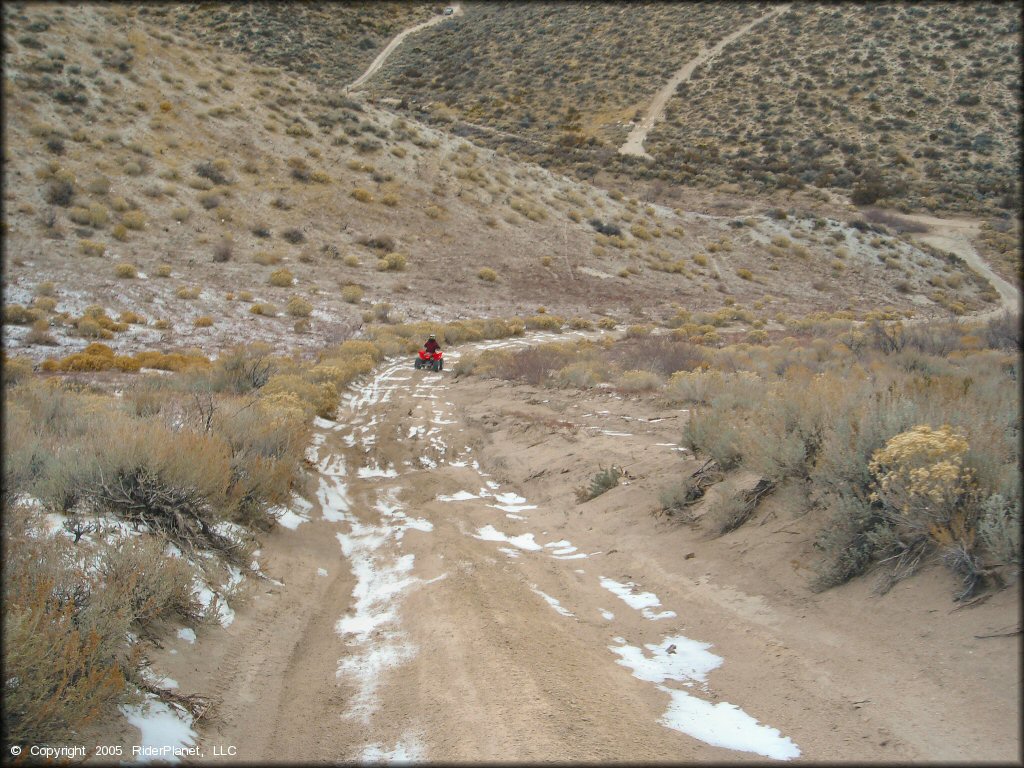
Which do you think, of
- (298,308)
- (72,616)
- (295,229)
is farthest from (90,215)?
(72,616)

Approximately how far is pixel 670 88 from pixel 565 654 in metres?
68.8

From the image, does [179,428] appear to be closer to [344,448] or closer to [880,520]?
[344,448]

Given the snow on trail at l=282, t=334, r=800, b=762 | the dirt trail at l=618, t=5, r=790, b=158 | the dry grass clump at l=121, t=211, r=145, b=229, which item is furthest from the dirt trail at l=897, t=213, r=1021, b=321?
the dry grass clump at l=121, t=211, r=145, b=229

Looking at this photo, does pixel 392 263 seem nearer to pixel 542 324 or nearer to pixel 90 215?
pixel 542 324

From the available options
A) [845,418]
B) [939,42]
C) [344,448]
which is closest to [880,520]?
[845,418]

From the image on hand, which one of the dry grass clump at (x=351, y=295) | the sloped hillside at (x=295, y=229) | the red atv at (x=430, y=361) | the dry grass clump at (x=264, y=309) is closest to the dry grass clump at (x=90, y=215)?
the sloped hillside at (x=295, y=229)

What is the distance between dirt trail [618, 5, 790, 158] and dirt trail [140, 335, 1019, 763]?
55260 mm

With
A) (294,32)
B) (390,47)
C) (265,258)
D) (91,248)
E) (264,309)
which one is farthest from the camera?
(390,47)

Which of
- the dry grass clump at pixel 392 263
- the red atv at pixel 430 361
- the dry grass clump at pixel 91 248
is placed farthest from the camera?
the dry grass clump at pixel 392 263

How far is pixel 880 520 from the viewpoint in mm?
5395

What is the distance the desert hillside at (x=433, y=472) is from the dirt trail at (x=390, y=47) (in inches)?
1438

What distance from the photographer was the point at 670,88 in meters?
64.9

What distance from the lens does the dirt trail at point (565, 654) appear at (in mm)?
3734

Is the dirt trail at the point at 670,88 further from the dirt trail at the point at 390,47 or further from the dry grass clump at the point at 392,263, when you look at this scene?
the dry grass clump at the point at 392,263
